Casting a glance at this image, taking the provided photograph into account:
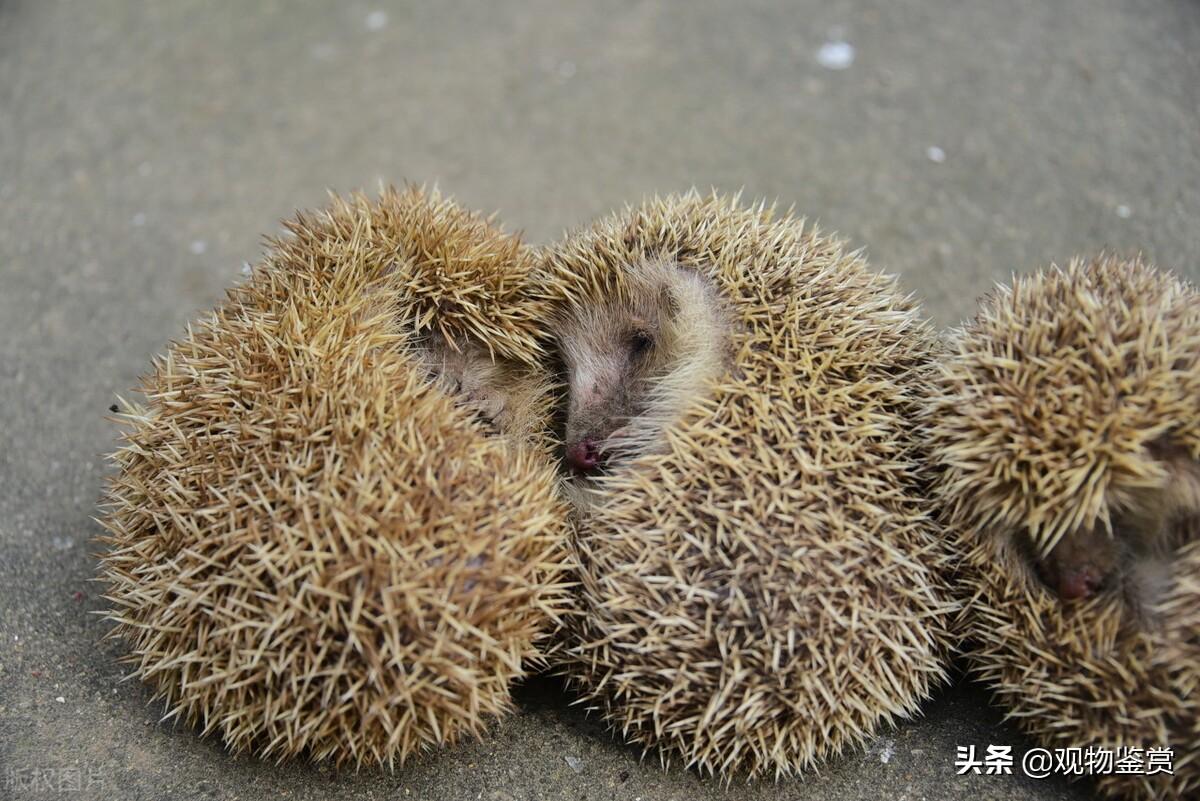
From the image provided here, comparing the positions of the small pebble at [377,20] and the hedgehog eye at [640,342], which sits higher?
the small pebble at [377,20]

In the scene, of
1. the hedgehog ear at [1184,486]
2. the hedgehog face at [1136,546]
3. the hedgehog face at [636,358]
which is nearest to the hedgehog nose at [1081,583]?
the hedgehog face at [1136,546]

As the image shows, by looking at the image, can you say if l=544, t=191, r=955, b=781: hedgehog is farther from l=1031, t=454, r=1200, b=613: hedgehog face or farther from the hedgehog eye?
l=1031, t=454, r=1200, b=613: hedgehog face

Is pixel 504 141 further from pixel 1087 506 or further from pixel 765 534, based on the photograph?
pixel 1087 506

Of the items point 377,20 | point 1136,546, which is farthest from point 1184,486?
point 377,20

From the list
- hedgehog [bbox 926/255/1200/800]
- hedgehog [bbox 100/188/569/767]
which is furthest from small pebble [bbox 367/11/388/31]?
hedgehog [bbox 926/255/1200/800]

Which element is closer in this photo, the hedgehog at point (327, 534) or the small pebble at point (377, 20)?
the hedgehog at point (327, 534)

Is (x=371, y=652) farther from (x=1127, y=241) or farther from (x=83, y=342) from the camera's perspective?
(x=1127, y=241)

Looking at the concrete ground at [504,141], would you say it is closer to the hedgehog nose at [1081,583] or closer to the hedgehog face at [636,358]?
the hedgehog face at [636,358]
